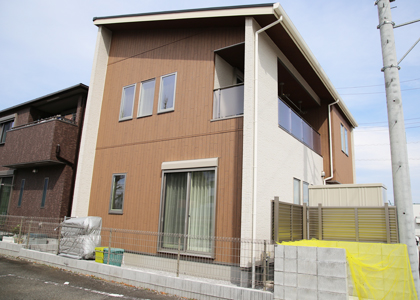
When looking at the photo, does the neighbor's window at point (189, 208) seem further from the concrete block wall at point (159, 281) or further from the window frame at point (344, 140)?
the window frame at point (344, 140)

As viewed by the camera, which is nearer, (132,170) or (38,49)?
(132,170)

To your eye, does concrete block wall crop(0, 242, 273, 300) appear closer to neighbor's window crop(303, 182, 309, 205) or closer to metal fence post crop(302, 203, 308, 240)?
metal fence post crop(302, 203, 308, 240)

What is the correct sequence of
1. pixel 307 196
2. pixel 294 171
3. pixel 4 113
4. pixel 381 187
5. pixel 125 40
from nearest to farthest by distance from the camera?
pixel 381 187 < pixel 294 171 < pixel 307 196 < pixel 125 40 < pixel 4 113

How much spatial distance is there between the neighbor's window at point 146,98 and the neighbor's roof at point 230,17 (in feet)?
6.44

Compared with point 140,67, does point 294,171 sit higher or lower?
lower

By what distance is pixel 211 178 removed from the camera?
321 inches

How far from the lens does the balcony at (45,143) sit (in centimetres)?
1201

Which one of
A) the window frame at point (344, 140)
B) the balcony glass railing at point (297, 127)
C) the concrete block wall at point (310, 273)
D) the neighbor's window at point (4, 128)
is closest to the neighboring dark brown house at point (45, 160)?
the neighbor's window at point (4, 128)

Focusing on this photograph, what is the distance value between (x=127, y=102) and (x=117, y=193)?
3.16 m

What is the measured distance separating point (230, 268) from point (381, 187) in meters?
5.21

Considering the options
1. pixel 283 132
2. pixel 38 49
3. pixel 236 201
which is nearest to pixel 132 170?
pixel 236 201

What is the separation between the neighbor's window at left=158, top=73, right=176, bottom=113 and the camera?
9620mm

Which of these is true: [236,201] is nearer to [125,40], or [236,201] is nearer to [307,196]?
[307,196]

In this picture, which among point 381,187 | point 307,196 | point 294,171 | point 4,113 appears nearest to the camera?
point 381,187
